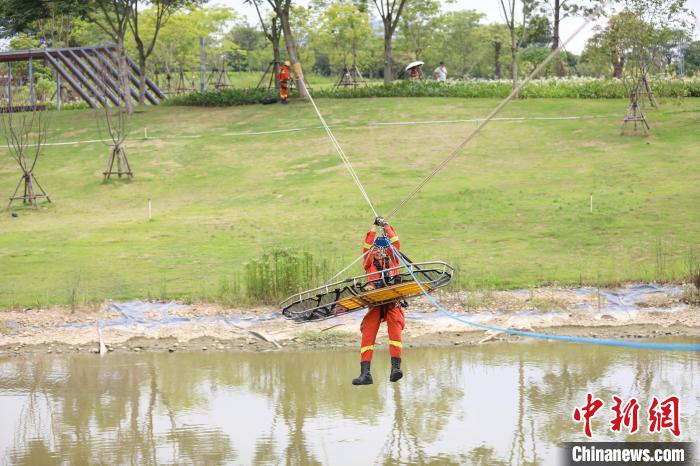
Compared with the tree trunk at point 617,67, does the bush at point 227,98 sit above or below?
below

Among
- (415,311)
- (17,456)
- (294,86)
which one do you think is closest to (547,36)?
(294,86)

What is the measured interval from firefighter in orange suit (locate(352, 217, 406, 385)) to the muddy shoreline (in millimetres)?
3586

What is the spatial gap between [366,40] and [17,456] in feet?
166

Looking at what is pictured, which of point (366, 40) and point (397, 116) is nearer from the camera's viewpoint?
point (397, 116)

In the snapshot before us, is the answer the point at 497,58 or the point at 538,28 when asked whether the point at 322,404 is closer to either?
the point at 538,28

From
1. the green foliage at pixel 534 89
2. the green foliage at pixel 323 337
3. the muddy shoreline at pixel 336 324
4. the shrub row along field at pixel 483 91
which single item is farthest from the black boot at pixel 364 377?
the shrub row along field at pixel 483 91

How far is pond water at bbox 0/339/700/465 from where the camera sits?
443 inches

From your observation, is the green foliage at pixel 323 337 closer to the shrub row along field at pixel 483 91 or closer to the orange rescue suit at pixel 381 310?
the orange rescue suit at pixel 381 310

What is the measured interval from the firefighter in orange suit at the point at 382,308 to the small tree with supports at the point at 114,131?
16.3 metres

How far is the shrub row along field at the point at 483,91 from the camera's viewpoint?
3628cm

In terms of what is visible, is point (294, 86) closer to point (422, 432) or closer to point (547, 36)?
point (547, 36)

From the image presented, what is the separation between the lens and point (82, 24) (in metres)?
56.5

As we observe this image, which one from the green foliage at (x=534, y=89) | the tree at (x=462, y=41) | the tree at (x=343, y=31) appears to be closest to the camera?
the green foliage at (x=534, y=89)

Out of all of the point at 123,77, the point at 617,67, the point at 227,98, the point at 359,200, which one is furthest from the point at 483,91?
the point at 359,200
